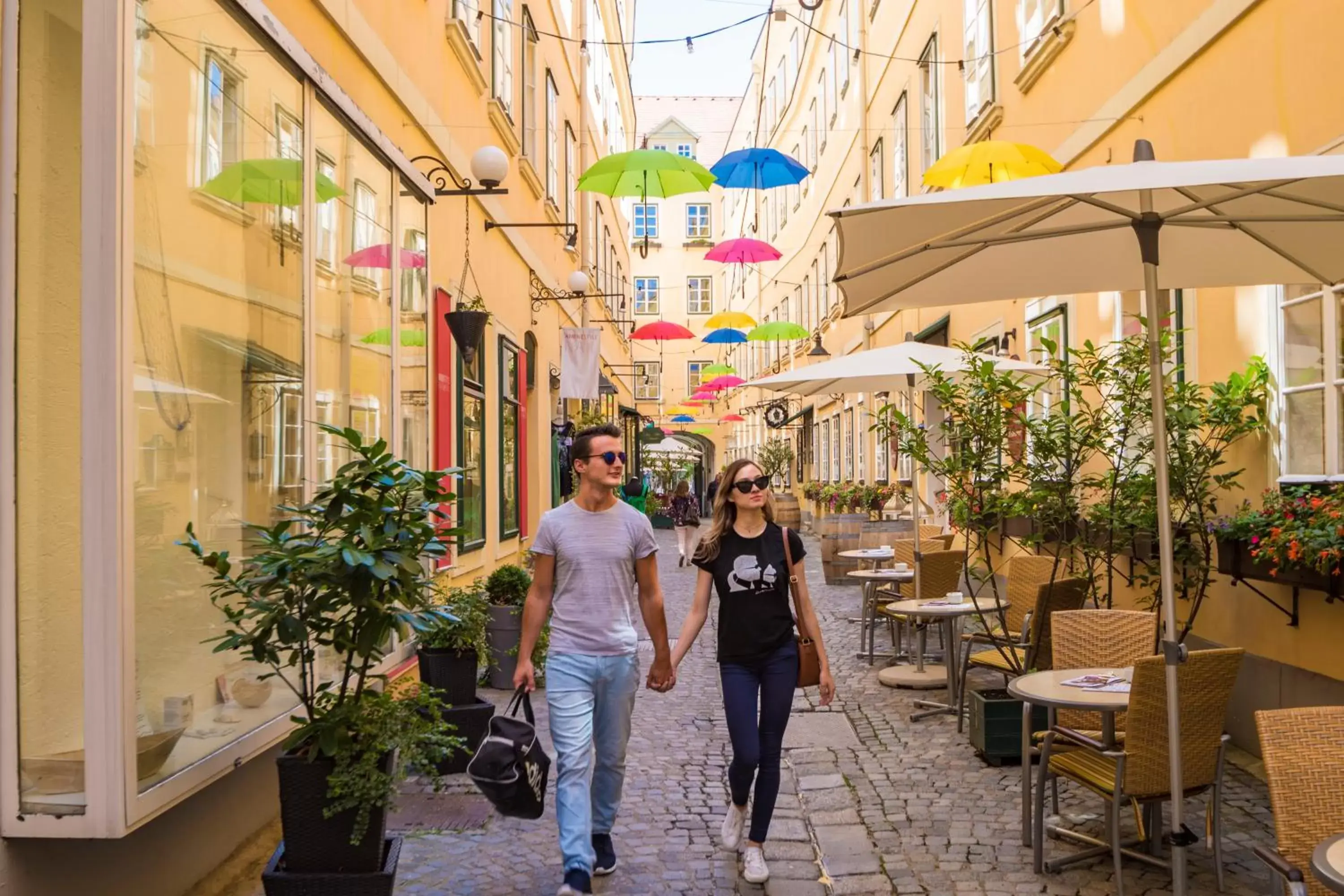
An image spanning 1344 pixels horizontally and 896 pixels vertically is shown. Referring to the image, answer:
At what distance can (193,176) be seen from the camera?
4520 millimetres

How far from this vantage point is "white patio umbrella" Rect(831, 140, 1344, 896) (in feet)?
12.7

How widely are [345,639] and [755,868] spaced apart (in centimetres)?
188

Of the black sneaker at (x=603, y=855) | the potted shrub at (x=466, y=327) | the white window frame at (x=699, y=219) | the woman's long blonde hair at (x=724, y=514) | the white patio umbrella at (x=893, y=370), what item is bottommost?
the black sneaker at (x=603, y=855)

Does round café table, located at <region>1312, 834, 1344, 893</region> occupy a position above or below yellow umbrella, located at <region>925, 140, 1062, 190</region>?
below

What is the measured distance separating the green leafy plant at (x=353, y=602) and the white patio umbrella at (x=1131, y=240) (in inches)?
70.4

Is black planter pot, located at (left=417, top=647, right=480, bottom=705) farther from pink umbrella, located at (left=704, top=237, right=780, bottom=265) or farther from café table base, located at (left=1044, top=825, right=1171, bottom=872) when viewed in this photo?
pink umbrella, located at (left=704, top=237, right=780, bottom=265)

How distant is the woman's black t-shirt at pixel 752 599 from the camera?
500 cm

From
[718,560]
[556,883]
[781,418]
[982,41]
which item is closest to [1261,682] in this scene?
[718,560]

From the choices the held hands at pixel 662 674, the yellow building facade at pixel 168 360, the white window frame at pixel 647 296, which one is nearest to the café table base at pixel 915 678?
the yellow building facade at pixel 168 360

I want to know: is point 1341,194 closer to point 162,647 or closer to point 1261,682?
point 1261,682

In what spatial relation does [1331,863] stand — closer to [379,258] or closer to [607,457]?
[607,457]

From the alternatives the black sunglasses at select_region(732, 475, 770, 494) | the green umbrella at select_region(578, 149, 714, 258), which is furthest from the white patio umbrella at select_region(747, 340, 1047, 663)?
the black sunglasses at select_region(732, 475, 770, 494)

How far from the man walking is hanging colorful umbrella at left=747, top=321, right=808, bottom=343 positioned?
19902 mm

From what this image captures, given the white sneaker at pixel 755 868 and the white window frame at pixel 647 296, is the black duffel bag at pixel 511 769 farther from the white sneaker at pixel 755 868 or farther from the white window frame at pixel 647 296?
the white window frame at pixel 647 296
